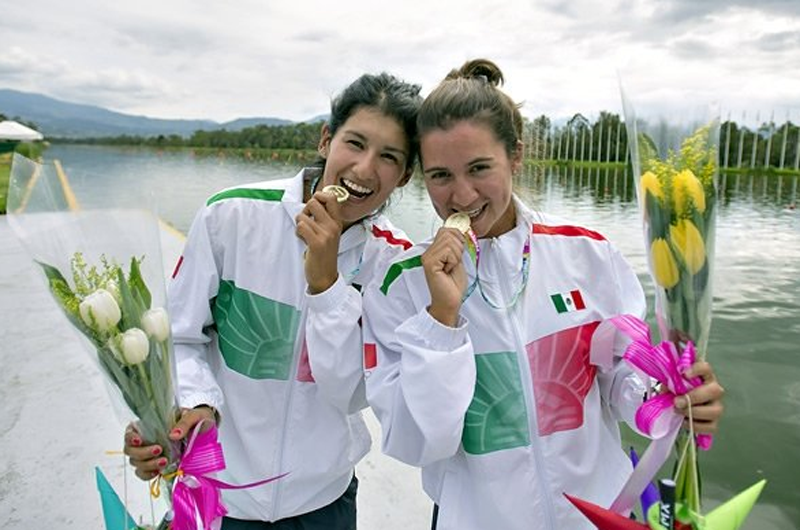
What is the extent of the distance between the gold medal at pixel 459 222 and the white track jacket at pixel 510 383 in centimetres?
10

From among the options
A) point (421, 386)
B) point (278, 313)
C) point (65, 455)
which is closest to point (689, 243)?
point (421, 386)

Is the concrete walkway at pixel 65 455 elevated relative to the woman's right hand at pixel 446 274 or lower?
lower

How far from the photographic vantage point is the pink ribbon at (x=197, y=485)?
1407mm

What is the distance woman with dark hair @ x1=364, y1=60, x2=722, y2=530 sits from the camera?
1.42 m

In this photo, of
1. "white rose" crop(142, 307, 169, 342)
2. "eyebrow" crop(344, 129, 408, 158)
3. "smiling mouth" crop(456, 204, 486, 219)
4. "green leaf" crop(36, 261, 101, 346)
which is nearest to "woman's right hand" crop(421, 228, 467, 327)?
"smiling mouth" crop(456, 204, 486, 219)

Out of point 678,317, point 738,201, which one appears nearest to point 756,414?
point 678,317

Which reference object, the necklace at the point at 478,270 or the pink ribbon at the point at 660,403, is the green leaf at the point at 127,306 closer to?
the necklace at the point at 478,270

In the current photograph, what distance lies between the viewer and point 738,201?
2831 centimetres

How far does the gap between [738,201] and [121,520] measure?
31253mm

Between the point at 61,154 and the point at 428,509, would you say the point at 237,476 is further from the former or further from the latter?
the point at 428,509

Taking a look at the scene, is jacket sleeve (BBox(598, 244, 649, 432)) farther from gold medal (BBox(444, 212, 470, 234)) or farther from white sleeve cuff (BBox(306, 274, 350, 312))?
white sleeve cuff (BBox(306, 274, 350, 312))

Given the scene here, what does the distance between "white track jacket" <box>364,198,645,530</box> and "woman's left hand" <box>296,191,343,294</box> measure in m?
0.13

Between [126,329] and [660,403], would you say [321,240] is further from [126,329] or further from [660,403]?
[660,403]

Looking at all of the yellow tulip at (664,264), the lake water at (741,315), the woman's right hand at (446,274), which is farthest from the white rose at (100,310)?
the yellow tulip at (664,264)
